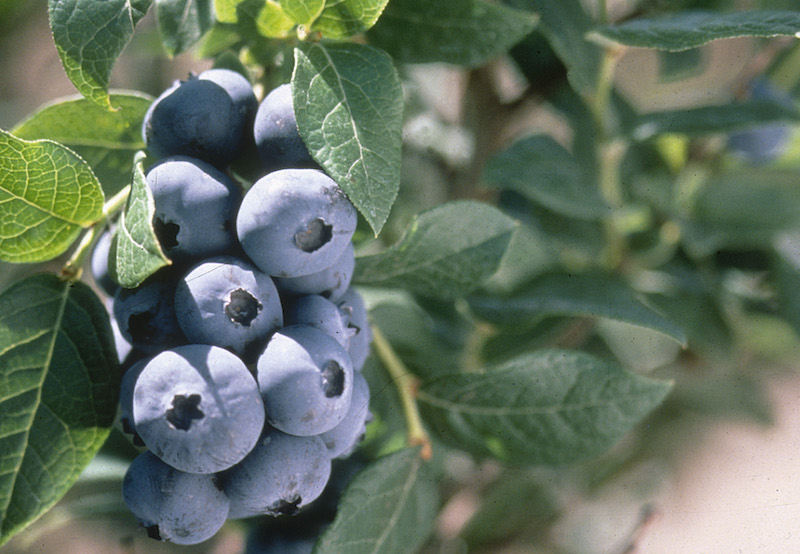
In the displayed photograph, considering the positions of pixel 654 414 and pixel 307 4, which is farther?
pixel 654 414

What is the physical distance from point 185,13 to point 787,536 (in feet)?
3.77

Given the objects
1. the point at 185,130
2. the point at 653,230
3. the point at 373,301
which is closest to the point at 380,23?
the point at 185,130

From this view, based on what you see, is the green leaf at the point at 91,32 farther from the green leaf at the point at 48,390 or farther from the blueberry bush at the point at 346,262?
the green leaf at the point at 48,390

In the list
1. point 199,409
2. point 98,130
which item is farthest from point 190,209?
point 98,130

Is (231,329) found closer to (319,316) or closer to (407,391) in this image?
(319,316)

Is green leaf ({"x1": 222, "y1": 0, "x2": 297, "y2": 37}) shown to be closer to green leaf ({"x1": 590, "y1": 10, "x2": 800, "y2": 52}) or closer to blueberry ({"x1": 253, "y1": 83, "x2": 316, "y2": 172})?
blueberry ({"x1": 253, "y1": 83, "x2": 316, "y2": 172})

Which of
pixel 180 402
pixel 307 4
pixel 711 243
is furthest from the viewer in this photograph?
pixel 711 243

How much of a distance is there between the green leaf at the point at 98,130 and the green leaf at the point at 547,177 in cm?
48

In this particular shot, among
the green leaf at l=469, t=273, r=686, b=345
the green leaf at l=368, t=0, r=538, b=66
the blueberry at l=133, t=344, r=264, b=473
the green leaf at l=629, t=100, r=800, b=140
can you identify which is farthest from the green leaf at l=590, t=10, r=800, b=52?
the blueberry at l=133, t=344, r=264, b=473

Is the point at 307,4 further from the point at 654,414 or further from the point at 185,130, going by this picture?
the point at 654,414

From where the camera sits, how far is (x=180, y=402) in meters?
0.53

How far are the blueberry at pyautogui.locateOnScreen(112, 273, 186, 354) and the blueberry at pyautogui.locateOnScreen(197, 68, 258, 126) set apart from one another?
176 mm

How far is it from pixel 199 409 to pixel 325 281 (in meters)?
0.16

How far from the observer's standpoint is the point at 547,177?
3.43 ft
